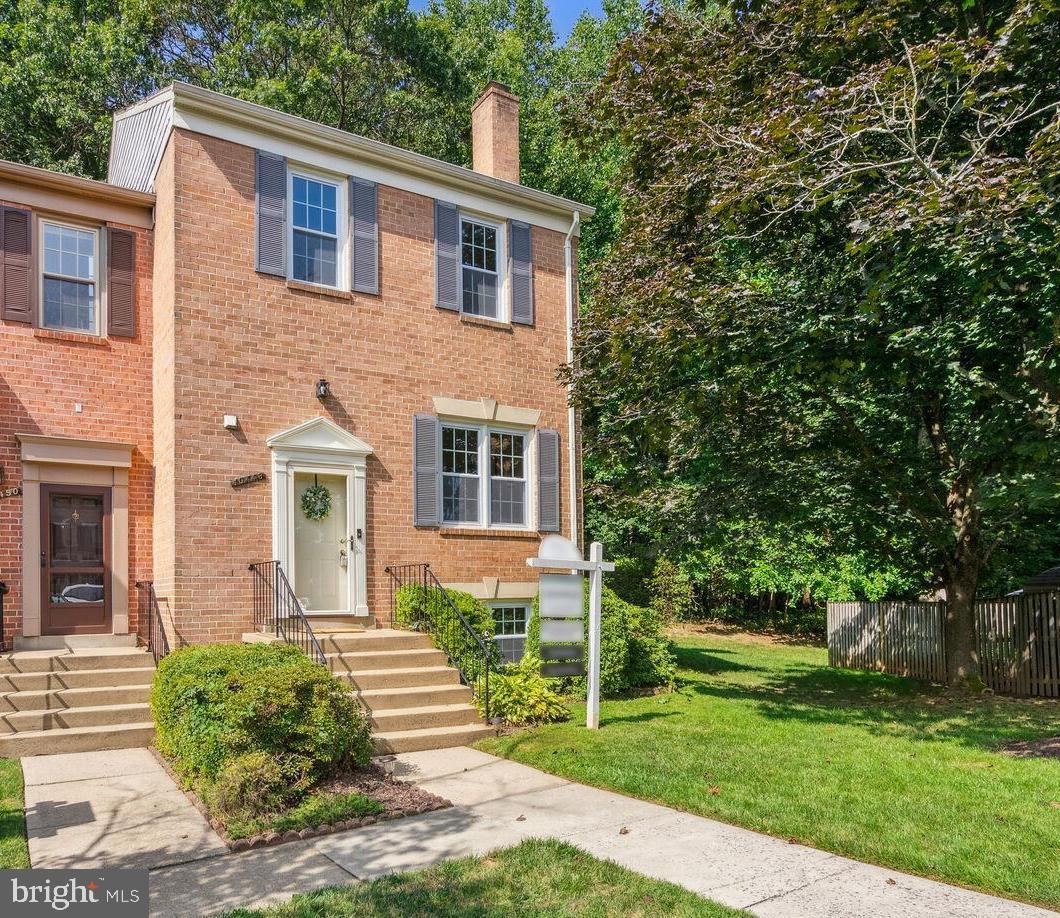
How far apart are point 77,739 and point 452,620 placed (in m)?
4.21

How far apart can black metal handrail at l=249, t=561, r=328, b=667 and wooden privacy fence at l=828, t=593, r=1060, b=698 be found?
10.4 metres

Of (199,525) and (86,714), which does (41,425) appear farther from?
(86,714)

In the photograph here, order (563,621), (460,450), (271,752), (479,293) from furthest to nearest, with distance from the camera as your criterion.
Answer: (479,293) < (460,450) < (563,621) < (271,752)

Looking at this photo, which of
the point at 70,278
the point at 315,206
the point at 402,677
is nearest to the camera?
the point at 402,677

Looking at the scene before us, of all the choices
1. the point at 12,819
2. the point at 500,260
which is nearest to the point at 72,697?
the point at 12,819

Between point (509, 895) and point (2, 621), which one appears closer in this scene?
point (509, 895)

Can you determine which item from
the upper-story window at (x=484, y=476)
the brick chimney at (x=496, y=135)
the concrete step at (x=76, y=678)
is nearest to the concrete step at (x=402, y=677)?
the concrete step at (x=76, y=678)

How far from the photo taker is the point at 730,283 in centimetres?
952

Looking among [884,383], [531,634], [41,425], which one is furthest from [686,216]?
[41,425]

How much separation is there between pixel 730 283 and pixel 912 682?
8.60 metres

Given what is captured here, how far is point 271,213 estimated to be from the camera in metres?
10.9

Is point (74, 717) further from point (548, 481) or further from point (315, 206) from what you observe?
point (548, 481)

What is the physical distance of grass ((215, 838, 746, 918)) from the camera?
170 inches

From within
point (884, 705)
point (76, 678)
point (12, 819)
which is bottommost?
point (884, 705)
